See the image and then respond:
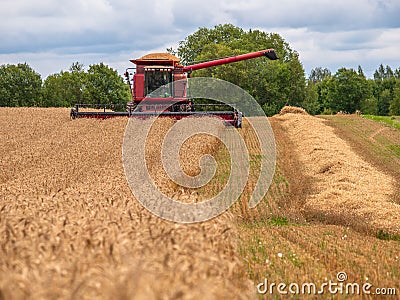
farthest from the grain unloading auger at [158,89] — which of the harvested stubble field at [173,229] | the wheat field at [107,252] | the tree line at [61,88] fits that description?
the tree line at [61,88]

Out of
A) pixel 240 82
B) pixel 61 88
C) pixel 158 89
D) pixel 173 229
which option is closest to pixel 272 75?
pixel 240 82

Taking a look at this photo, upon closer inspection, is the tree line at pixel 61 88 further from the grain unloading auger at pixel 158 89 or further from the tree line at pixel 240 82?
the grain unloading auger at pixel 158 89

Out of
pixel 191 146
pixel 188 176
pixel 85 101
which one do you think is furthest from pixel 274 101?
pixel 188 176

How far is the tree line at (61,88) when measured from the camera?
80688 mm

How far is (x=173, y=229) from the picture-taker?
6.66m

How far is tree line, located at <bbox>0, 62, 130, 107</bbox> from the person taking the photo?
80.7 metres

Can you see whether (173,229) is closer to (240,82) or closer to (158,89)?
(158,89)

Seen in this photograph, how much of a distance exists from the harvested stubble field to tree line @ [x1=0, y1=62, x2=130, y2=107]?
54.7m

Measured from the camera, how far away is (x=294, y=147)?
28594mm

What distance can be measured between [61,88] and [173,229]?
299ft

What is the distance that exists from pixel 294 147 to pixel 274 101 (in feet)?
125

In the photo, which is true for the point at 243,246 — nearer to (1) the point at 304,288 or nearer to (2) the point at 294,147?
(1) the point at 304,288

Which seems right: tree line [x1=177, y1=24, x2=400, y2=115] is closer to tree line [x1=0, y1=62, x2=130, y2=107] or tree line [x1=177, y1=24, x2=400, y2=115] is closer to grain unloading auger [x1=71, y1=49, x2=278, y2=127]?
tree line [x1=0, y1=62, x2=130, y2=107]

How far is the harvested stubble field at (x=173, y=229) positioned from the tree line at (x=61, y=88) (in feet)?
179
